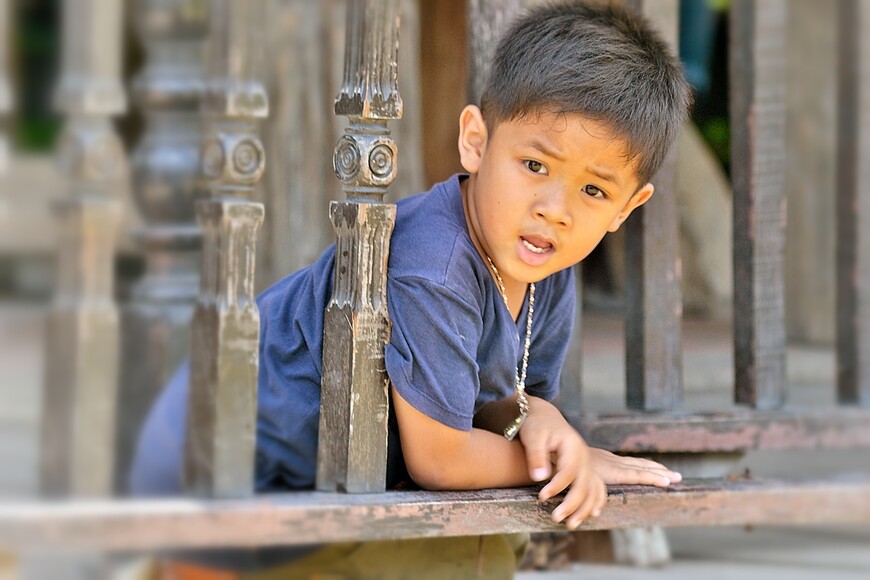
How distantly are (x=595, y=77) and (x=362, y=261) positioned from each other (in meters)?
0.58

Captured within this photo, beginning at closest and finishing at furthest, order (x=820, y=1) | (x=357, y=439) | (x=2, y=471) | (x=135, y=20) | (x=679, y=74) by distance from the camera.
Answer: (x=135, y=20)
(x=357, y=439)
(x=679, y=74)
(x=2, y=471)
(x=820, y=1)

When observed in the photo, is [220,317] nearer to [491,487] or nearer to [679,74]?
[491,487]

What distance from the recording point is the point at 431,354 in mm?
2152

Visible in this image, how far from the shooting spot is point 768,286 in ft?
10.1

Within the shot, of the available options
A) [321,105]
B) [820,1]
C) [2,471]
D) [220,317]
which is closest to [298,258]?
[321,105]

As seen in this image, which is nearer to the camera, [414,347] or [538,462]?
[414,347]

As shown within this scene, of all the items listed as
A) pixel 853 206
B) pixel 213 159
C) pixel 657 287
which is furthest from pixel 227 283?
pixel 853 206

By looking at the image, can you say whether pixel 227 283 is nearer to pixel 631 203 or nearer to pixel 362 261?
pixel 362 261

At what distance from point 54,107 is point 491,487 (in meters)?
1.08

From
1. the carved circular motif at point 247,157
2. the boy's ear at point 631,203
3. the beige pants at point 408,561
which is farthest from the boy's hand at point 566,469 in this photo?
the carved circular motif at point 247,157

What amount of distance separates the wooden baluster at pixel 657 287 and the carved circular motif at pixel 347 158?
106 centimetres

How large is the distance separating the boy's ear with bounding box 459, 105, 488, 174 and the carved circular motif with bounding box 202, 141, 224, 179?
Answer: 2.02 feet

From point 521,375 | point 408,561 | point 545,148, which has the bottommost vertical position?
point 408,561

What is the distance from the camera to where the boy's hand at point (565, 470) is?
2266 mm
